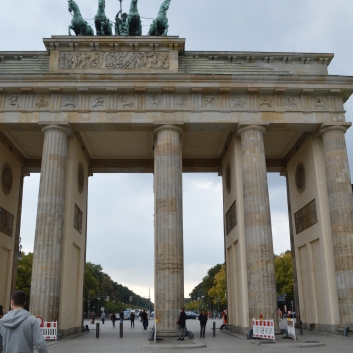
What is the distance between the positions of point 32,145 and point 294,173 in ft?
64.3

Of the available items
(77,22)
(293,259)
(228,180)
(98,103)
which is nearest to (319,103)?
Result: (228,180)

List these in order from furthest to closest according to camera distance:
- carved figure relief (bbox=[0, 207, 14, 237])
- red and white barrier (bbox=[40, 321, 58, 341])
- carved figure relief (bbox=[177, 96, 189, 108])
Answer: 1. carved figure relief (bbox=[0, 207, 14, 237])
2. carved figure relief (bbox=[177, 96, 189, 108])
3. red and white barrier (bbox=[40, 321, 58, 341])

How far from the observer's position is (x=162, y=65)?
2772 centimetres

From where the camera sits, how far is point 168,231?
24.1 m

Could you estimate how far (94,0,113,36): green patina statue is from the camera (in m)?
30.2

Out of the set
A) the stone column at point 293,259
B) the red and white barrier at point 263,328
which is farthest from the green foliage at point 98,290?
the red and white barrier at point 263,328

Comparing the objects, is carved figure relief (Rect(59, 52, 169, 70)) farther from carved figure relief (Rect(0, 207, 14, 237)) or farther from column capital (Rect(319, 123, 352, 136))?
carved figure relief (Rect(0, 207, 14, 237))

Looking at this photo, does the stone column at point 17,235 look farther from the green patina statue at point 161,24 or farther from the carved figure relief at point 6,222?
the green patina statue at point 161,24

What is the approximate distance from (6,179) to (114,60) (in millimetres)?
11656

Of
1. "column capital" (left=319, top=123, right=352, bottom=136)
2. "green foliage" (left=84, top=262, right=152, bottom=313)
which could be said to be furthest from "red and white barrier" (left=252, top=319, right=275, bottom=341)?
"green foliage" (left=84, top=262, right=152, bottom=313)

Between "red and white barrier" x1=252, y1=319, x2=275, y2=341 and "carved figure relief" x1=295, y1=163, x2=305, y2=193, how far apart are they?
11.3 metres

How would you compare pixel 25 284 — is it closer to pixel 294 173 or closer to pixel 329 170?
pixel 294 173

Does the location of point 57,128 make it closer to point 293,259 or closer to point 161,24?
point 161,24

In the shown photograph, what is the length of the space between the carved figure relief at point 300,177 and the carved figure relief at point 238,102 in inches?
276
